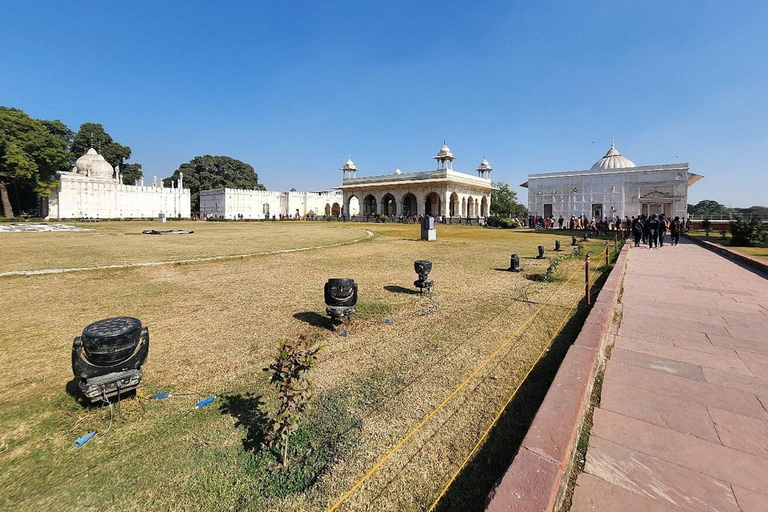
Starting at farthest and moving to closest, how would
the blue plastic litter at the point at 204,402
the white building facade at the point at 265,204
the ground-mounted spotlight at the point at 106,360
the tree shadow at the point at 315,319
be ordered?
the white building facade at the point at 265,204, the tree shadow at the point at 315,319, the blue plastic litter at the point at 204,402, the ground-mounted spotlight at the point at 106,360

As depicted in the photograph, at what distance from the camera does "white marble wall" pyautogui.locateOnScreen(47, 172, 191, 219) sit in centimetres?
4631

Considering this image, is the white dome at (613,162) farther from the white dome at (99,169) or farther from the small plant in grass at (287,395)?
the white dome at (99,169)

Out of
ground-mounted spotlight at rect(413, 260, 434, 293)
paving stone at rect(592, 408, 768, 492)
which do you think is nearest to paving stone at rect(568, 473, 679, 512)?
paving stone at rect(592, 408, 768, 492)

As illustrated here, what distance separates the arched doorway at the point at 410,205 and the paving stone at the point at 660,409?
49127 mm

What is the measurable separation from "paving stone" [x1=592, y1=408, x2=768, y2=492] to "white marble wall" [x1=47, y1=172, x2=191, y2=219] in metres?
62.8

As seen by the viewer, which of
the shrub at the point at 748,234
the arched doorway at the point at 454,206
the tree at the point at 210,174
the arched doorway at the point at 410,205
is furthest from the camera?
the tree at the point at 210,174

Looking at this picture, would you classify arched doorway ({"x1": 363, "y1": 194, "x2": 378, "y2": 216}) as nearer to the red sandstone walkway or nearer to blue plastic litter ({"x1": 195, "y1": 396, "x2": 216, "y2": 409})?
the red sandstone walkway

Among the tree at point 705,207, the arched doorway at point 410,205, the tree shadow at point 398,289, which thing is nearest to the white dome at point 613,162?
the arched doorway at point 410,205

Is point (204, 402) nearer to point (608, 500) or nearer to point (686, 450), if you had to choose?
point (608, 500)

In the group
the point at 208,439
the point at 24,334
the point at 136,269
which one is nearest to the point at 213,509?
the point at 208,439

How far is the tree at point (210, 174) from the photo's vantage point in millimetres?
69062

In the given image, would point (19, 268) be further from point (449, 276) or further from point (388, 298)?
point (449, 276)

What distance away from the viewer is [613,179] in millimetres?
46156

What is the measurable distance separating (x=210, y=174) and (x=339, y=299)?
250ft
